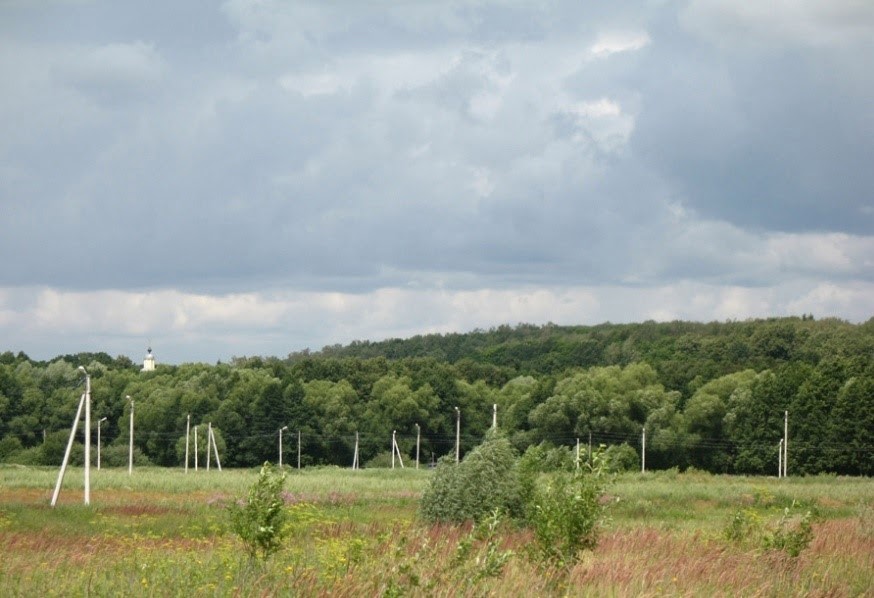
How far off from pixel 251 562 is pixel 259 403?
101028 mm

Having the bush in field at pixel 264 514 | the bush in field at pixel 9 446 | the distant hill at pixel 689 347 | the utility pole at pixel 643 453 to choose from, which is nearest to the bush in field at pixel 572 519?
the bush in field at pixel 264 514

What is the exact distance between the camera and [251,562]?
48.7ft

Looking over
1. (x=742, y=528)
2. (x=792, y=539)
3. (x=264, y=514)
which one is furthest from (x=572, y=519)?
(x=742, y=528)

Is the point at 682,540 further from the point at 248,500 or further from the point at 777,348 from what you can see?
the point at 777,348

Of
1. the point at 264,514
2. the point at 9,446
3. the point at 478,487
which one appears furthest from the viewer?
the point at 9,446

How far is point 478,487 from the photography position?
111ft

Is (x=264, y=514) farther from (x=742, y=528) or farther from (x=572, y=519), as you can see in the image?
(x=742, y=528)

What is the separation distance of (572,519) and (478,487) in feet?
55.1

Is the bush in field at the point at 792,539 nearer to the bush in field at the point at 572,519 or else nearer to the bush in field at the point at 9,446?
the bush in field at the point at 572,519

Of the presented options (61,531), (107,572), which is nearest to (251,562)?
(107,572)

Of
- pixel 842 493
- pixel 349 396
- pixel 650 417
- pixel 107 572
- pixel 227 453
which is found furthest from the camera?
pixel 349 396

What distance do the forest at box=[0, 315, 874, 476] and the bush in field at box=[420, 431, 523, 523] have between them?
52584 millimetres

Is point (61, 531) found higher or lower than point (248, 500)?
lower

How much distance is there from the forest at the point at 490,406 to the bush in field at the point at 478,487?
52.6 metres
